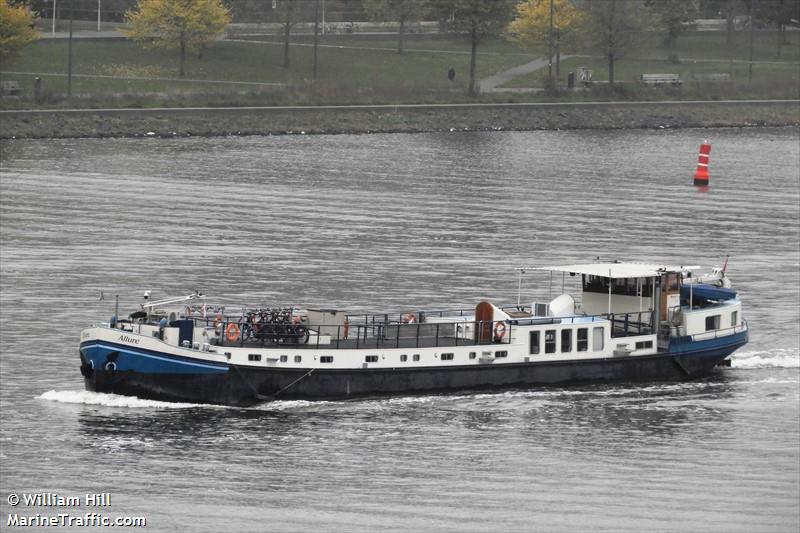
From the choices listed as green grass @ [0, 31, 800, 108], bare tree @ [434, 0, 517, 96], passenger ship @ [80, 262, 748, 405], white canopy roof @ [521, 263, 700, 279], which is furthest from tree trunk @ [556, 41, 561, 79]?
white canopy roof @ [521, 263, 700, 279]

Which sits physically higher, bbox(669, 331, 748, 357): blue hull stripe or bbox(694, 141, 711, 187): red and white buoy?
bbox(694, 141, 711, 187): red and white buoy

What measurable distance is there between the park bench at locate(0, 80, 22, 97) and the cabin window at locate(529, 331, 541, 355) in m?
99.5

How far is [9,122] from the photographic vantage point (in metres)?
146

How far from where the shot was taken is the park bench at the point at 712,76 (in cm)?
19112

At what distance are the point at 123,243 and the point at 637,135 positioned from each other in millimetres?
79778

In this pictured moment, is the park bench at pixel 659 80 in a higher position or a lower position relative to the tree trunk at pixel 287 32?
lower

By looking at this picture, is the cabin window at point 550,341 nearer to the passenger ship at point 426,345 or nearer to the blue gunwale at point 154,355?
the passenger ship at point 426,345

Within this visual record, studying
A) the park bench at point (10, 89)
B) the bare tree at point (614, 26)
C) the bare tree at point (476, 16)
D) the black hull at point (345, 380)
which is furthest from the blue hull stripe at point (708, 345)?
the bare tree at point (614, 26)

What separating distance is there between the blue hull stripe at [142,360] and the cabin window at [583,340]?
1469cm

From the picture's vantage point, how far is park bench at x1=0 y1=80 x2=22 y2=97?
511 feet

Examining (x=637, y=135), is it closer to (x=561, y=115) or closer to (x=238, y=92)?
(x=561, y=115)

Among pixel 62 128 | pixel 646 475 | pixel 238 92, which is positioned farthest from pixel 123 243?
pixel 238 92

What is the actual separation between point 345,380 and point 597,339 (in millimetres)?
10616

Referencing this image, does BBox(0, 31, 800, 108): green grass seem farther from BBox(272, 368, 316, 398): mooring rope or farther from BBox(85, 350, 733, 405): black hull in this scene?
BBox(272, 368, 316, 398): mooring rope
